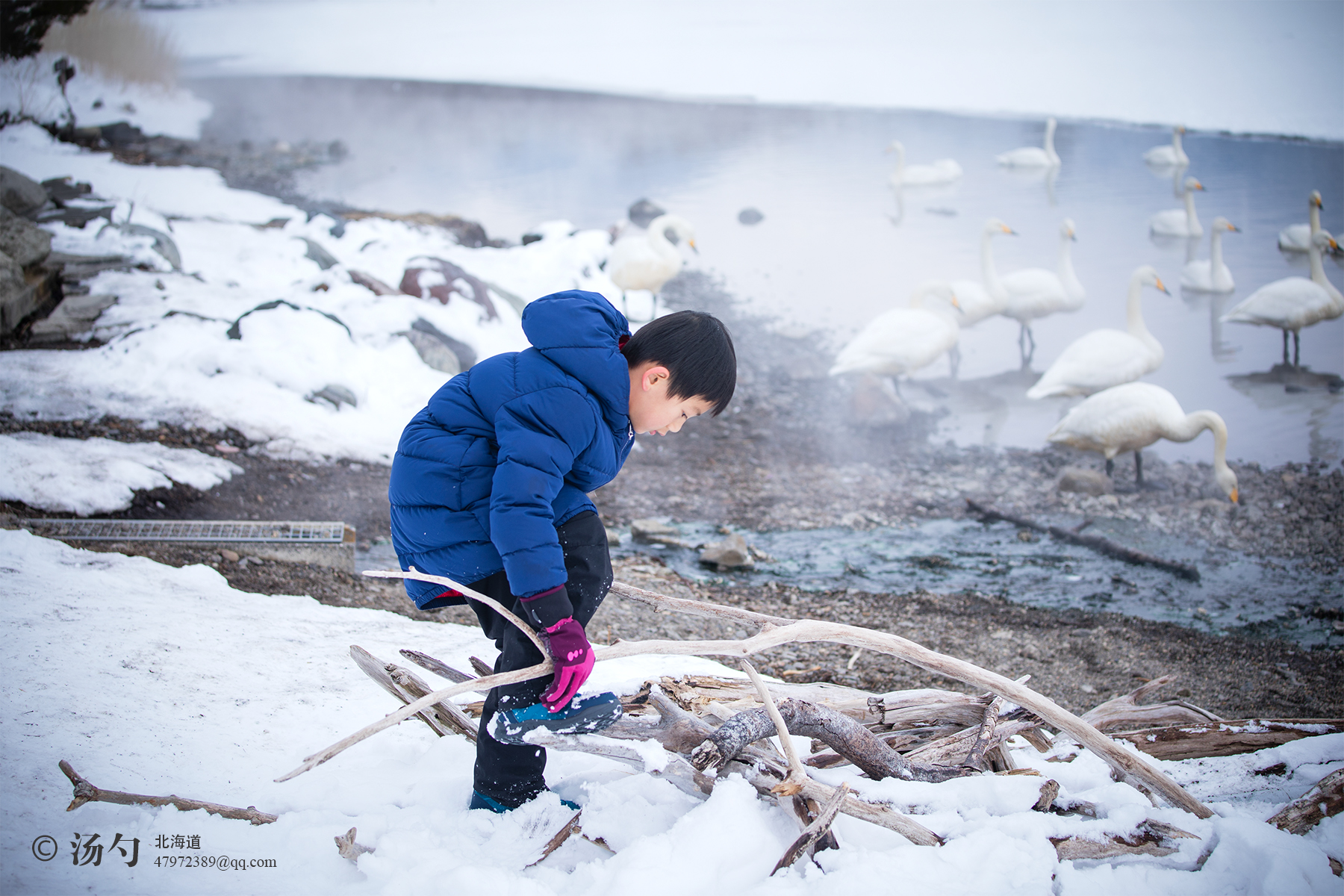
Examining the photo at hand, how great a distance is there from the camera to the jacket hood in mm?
1292

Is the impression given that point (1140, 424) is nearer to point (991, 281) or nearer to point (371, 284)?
point (991, 281)

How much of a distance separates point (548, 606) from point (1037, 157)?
34.9ft

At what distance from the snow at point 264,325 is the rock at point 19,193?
0.31 metres

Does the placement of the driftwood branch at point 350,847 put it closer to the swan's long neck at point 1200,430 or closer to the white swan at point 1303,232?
the swan's long neck at point 1200,430

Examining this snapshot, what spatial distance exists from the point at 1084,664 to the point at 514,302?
14.8ft

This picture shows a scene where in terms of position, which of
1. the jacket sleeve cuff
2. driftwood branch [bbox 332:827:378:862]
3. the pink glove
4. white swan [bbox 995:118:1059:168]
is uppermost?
white swan [bbox 995:118:1059:168]

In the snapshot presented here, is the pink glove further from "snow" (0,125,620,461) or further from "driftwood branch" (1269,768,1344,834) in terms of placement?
"snow" (0,125,620,461)

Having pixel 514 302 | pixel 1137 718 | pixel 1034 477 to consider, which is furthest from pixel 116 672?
pixel 514 302

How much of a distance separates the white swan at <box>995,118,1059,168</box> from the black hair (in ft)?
33.0

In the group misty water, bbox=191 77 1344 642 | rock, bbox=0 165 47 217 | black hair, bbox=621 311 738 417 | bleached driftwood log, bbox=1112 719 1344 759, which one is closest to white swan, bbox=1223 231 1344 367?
misty water, bbox=191 77 1344 642

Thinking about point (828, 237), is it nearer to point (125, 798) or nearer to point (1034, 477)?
point (1034, 477)

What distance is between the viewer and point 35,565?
2.11m

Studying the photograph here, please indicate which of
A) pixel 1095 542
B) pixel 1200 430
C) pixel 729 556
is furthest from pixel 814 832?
pixel 1200 430

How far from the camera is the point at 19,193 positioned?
5281 millimetres
